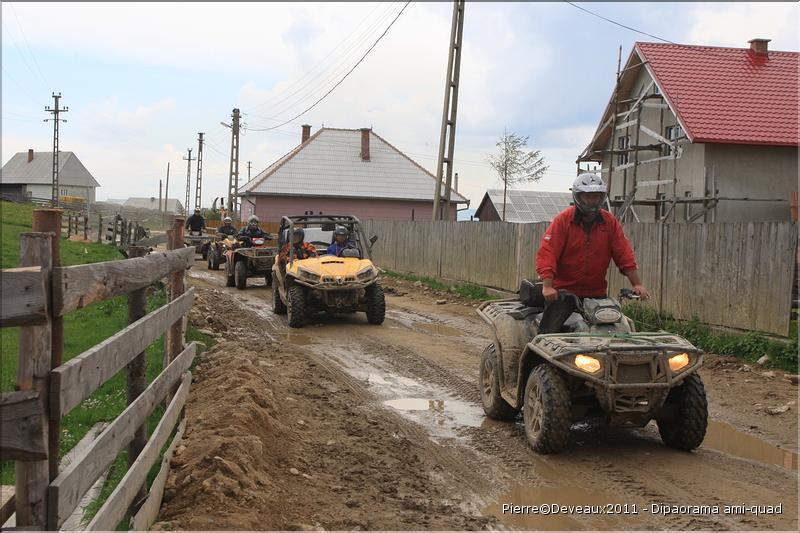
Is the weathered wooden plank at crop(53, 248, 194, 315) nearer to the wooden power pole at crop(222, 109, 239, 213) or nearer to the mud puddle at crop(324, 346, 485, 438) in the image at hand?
the mud puddle at crop(324, 346, 485, 438)

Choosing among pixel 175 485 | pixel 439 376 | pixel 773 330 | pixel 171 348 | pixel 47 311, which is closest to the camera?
pixel 47 311

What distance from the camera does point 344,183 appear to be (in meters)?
48.2

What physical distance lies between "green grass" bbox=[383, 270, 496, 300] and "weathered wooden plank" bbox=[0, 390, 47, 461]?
15642mm

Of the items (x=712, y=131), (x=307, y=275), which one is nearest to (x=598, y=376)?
(x=307, y=275)

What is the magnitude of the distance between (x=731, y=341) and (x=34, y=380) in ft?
32.4

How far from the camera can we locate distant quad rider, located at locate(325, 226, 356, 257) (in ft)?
47.3

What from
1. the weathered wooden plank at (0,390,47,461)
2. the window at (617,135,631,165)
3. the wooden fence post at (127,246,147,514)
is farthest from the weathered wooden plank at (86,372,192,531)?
the window at (617,135,631,165)

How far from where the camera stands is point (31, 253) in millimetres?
2924

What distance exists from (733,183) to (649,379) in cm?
1889

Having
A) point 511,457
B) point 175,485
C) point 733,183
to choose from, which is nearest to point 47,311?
point 175,485

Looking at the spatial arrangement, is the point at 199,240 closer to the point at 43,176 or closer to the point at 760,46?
the point at 760,46

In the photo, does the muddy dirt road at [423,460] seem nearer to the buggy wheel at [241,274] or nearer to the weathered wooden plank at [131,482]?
the weathered wooden plank at [131,482]

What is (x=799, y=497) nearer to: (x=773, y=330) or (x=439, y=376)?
(x=439, y=376)

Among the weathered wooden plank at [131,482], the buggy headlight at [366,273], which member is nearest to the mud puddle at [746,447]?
the weathered wooden plank at [131,482]
